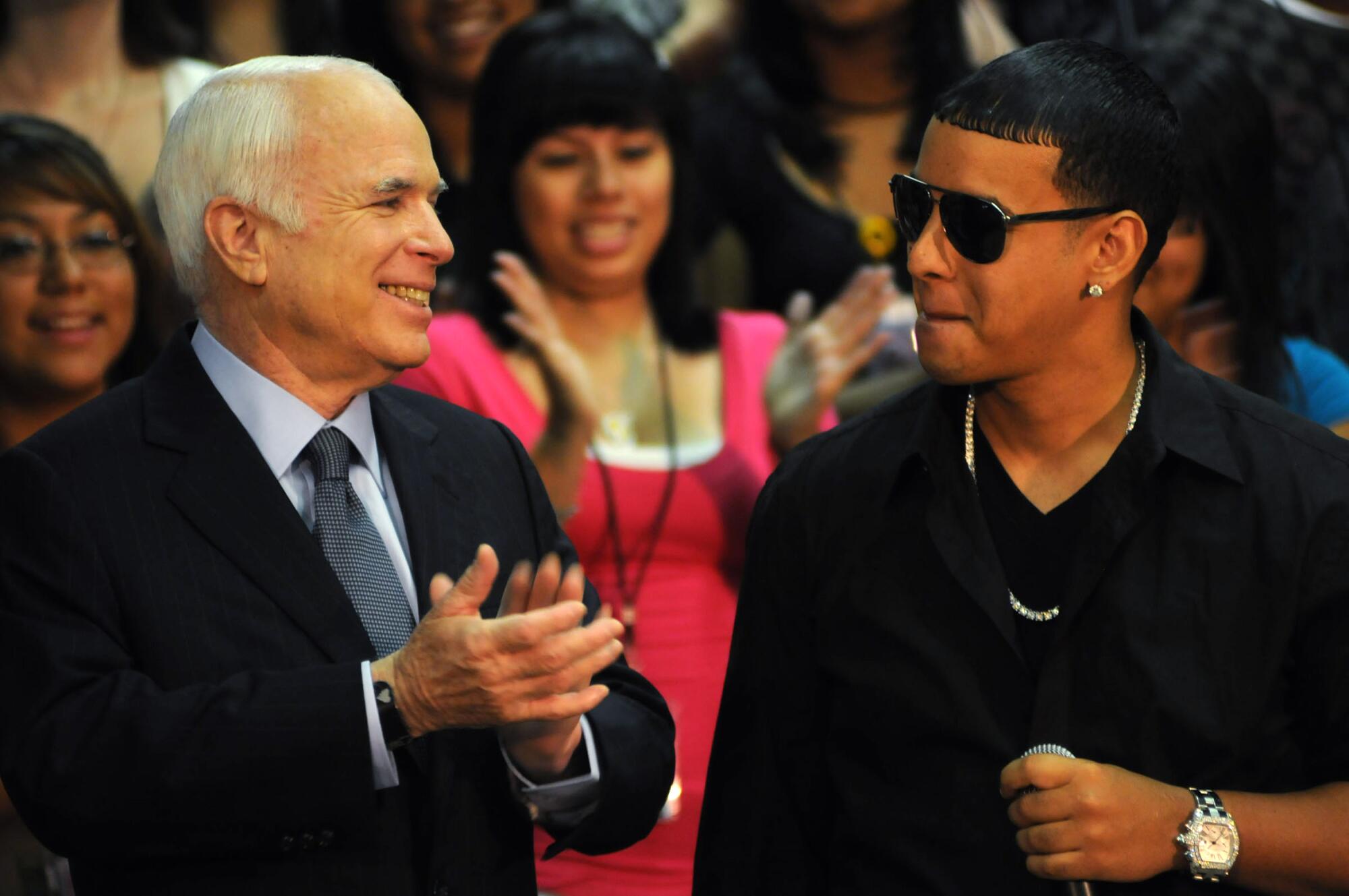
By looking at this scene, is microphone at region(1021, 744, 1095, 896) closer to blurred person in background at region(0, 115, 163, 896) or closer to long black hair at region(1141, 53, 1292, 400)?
long black hair at region(1141, 53, 1292, 400)

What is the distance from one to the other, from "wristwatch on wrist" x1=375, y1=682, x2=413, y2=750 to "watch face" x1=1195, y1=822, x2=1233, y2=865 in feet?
3.25

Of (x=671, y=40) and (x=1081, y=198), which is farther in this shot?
(x=671, y=40)

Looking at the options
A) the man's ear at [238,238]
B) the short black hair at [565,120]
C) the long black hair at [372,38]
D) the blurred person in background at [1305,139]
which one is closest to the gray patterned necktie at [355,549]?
the man's ear at [238,238]

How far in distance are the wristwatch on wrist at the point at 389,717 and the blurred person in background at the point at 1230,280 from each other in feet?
6.96

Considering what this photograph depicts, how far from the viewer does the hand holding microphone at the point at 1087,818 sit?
83.7 inches

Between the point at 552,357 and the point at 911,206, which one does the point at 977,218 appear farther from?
the point at 552,357

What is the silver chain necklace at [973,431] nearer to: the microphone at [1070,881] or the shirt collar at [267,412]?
the microphone at [1070,881]

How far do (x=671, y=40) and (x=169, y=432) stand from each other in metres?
2.55

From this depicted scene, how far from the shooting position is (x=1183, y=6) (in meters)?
4.54

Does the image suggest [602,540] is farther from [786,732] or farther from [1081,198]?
[1081,198]

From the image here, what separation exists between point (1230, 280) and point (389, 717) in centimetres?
228

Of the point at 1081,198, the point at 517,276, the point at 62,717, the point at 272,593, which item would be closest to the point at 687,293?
the point at 517,276

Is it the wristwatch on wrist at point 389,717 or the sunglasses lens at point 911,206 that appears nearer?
the wristwatch on wrist at point 389,717

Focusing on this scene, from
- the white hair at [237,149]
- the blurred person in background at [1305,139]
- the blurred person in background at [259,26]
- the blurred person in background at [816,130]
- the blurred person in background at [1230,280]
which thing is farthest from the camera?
the blurred person in background at [1305,139]
